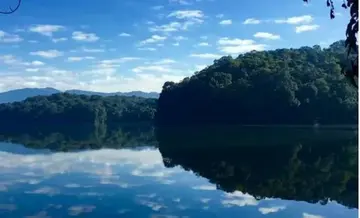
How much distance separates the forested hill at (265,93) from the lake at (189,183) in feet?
66.4

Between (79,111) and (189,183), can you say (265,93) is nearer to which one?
(189,183)

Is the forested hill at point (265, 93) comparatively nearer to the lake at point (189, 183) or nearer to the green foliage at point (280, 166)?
the green foliage at point (280, 166)

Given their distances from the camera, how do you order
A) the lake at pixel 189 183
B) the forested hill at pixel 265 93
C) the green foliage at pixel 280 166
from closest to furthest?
the lake at pixel 189 183
the green foliage at pixel 280 166
the forested hill at pixel 265 93

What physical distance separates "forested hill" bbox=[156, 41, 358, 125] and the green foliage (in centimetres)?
1666

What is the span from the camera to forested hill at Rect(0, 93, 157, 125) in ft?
249

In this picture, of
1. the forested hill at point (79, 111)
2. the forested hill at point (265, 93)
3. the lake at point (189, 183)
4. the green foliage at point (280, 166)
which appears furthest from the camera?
the forested hill at point (79, 111)

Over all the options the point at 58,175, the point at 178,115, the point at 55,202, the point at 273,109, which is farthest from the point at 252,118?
the point at 55,202

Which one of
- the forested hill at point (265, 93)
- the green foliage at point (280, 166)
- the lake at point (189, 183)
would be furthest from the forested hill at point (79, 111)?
the lake at point (189, 183)

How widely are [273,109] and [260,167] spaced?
29578 millimetres

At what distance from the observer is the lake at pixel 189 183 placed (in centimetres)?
1166

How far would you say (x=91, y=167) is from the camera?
66.0 ft

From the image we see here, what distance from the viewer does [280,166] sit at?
18656 mm

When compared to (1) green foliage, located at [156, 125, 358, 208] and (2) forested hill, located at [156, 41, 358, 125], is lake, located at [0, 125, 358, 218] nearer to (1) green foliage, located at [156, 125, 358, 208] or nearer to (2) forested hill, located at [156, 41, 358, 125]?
(1) green foliage, located at [156, 125, 358, 208]

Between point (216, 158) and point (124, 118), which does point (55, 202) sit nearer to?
point (216, 158)
